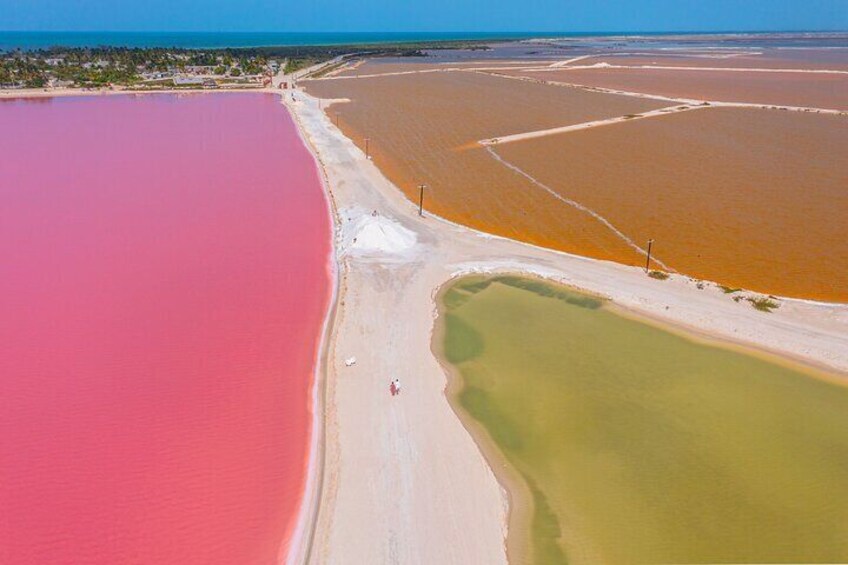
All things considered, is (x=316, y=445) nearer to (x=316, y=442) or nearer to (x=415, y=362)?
(x=316, y=442)

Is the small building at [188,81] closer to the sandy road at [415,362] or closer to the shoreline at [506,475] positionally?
the sandy road at [415,362]

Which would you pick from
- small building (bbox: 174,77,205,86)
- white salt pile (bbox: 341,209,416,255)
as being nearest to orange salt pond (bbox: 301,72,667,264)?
white salt pile (bbox: 341,209,416,255)

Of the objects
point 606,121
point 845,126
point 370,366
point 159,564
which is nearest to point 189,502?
point 159,564

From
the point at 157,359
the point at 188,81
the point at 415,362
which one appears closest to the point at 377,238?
the point at 415,362

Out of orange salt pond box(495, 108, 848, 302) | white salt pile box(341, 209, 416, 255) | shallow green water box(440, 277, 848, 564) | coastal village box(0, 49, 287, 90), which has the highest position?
coastal village box(0, 49, 287, 90)

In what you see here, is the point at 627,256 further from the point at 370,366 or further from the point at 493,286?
the point at 370,366

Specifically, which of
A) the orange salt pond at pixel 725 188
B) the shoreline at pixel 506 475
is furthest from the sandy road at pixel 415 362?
the orange salt pond at pixel 725 188

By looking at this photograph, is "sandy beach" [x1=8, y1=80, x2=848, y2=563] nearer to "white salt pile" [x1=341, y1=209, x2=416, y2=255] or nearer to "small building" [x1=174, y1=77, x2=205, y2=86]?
"white salt pile" [x1=341, y1=209, x2=416, y2=255]
